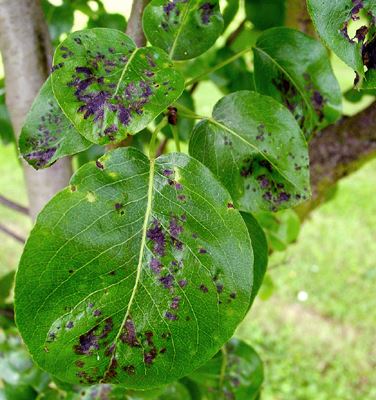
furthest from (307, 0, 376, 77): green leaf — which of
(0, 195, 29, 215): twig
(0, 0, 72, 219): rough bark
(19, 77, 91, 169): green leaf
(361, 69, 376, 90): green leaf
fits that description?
(0, 195, 29, 215): twig

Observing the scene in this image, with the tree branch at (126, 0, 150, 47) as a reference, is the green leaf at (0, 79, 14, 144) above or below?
below

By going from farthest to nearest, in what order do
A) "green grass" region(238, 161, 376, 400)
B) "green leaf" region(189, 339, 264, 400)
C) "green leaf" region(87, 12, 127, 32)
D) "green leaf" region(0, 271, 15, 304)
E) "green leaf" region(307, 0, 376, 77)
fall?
"green grass" region(238, 161, 376, 400) → "green leaf" region(0, 271, 15, 304) → "green leaf" region(87, 12, 127, 32) → "green leaf" region(189, 339, 264, 400) → "green leaf" region(307, 0, 376, 77)

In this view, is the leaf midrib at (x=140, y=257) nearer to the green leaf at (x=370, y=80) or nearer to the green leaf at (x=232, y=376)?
the green leaf at (x=370, y=80)

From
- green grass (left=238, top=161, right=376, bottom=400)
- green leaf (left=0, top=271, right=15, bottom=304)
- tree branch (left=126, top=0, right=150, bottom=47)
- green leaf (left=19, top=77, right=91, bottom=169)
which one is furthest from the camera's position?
green grass (left=238, top=161, right=376, bottom=400)

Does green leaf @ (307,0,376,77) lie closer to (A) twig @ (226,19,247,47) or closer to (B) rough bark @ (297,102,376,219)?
(B) rough bark @ (297,102,376,219)

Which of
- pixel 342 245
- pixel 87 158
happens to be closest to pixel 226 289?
pixel 87 158

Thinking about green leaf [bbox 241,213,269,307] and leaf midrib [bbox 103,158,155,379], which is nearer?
leaf midrib [bbox 103,158,155,379]

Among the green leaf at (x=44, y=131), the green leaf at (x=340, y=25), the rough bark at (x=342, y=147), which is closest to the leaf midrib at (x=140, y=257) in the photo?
the green leaf at (x=44, y=131)
